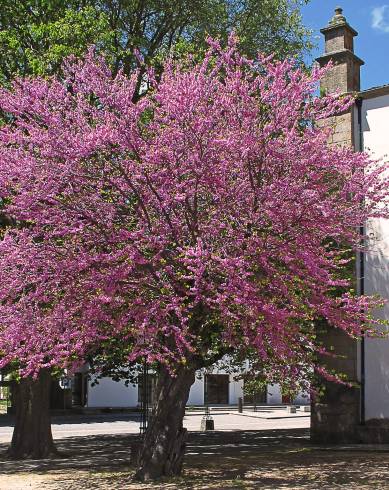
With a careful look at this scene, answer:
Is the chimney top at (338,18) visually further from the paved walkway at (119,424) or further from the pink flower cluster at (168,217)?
the paved walkway at (119,424)

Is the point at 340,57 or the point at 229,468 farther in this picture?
the point at 340,57

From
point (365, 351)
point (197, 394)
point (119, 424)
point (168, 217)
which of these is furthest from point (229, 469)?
point (197, 394)

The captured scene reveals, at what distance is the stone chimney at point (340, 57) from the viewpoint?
2372 cm

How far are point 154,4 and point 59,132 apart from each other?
953cm

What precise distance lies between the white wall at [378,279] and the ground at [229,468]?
189 cm

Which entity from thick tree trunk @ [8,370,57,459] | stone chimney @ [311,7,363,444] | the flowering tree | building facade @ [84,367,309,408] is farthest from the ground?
building facade @ [84,367,309,408]

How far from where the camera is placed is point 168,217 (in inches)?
510

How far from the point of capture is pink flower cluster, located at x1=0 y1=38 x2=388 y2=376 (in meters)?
12.6

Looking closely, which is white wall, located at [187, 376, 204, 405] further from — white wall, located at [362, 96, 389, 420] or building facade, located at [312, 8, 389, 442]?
white wall, located at [362, 96, 389, 420]

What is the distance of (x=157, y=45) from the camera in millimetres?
21812

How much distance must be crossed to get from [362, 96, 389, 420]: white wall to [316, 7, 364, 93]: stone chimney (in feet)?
5.67

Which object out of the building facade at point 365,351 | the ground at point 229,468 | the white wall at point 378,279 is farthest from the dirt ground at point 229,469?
the white wall at point 378,279

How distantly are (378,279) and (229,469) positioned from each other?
861 centimetres

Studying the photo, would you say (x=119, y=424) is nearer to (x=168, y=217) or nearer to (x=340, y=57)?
(x=340, y=57)
